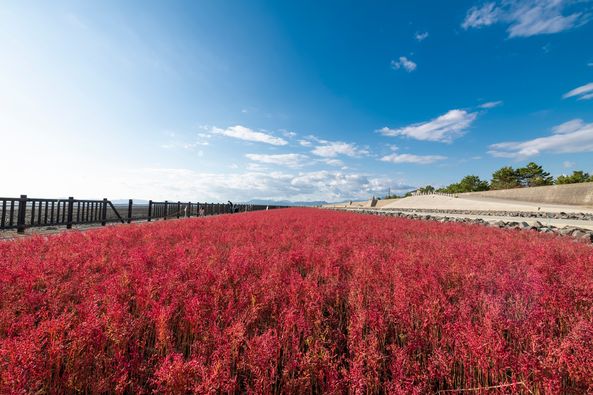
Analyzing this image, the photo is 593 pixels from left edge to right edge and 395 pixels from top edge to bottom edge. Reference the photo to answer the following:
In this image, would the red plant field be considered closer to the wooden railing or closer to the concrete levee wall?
the wooden railing

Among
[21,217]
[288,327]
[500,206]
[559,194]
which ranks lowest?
[288,327]

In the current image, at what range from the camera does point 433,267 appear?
369cm

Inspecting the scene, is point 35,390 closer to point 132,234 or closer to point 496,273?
point 496,273

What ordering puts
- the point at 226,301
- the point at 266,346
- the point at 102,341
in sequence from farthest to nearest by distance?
1. the point at 226,301
2. the point at 102,341
3. the point at 266,346

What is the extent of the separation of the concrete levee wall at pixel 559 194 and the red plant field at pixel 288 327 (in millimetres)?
35339

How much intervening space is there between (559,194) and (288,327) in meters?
42.4

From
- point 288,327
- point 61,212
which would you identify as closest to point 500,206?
point 288,327

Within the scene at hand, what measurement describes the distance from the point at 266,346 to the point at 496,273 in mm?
3491

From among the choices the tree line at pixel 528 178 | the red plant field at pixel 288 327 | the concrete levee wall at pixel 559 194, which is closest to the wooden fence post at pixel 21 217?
the red plant field at pixel 288 327

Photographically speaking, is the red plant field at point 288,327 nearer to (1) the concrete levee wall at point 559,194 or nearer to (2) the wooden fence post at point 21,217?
(2) the wooden fence post at point 21,217

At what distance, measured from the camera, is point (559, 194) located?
3025 centimetres

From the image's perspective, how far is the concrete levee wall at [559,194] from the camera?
89.5ft

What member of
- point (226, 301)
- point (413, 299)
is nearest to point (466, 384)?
point (413, 299)

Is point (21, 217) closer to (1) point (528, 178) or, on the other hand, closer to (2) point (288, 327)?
(2) point (288, 327)
